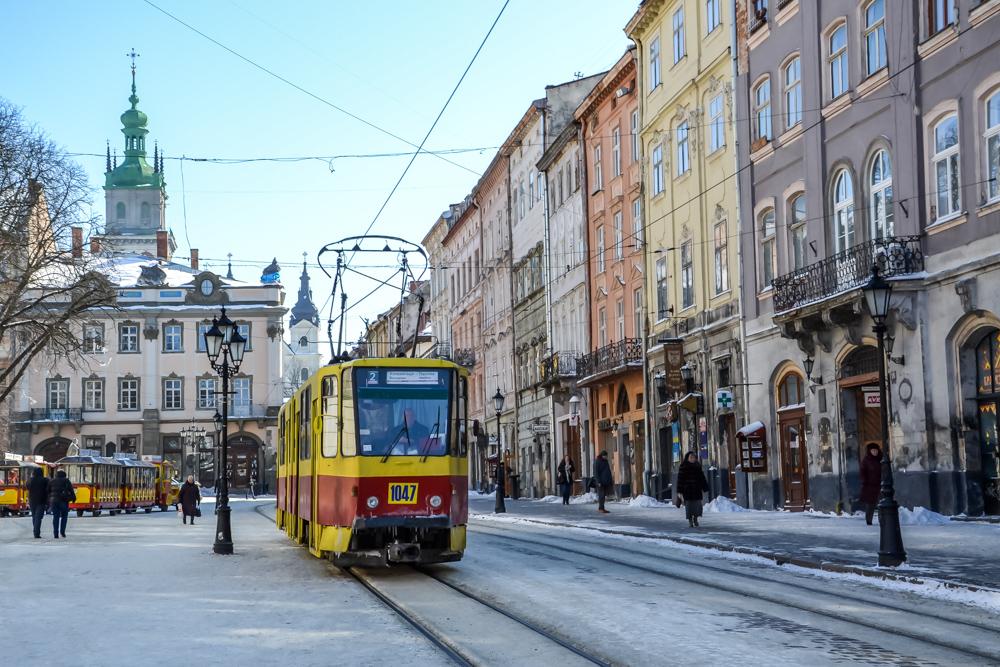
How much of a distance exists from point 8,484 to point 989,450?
4459 cm

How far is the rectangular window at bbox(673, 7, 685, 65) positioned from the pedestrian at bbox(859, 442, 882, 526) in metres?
18.0

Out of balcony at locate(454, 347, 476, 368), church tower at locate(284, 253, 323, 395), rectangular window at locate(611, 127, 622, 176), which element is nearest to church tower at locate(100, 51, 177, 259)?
church tower at locate(284, 253, 323, 395)

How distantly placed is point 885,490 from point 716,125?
21.2 m

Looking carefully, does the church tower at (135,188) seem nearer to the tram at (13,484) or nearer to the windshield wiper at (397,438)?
the tram at (13,484)

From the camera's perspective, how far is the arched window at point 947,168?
80.4ft

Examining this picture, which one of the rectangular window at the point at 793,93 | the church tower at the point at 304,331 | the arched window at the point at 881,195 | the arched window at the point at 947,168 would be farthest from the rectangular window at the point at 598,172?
the church tower at the point at 304,331

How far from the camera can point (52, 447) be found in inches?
3583

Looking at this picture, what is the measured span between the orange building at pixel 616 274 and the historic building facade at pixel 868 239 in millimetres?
10136

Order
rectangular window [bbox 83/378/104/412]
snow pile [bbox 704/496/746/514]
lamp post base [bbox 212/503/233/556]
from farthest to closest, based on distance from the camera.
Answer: rectangular window [bbox 83/378/104/412] → snow pile [bbox 704/496/746/514] → lamp post base [bbox 212/503/233/556]

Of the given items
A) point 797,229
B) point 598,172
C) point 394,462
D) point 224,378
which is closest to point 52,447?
point 598,172

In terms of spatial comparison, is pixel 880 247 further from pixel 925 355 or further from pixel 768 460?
pixel 768 460

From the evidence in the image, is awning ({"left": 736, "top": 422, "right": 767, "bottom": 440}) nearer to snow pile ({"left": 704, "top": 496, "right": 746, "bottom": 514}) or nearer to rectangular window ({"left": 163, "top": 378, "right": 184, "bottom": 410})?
snow pile ({"left": 704, "top": 496, "right": 746, "bottom": 514})

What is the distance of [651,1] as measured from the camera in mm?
41406

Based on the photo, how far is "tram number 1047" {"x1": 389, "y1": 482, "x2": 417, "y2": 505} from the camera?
1739cm
